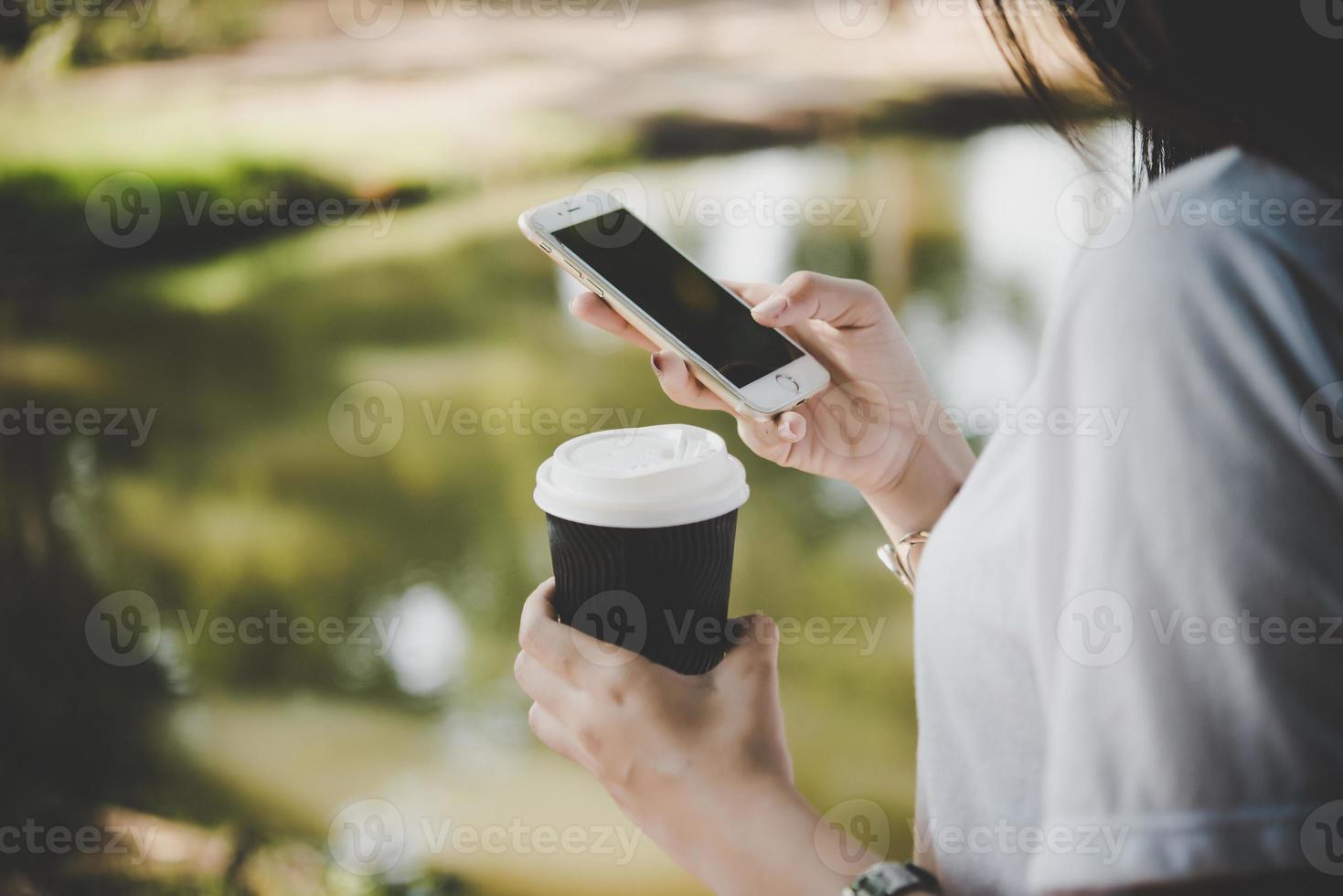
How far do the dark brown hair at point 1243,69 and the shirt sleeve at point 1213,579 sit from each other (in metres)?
0.09

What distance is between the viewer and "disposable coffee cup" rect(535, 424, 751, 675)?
72 centimetres

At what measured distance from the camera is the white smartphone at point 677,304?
847mm

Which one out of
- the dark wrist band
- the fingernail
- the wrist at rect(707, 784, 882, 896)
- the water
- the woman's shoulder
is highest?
the woman's shoulder

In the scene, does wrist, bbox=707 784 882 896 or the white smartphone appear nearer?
wrist, bbox=707 784 882 896

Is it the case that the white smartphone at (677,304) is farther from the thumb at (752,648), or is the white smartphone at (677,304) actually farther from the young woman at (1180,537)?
the young woman at (1180,537)

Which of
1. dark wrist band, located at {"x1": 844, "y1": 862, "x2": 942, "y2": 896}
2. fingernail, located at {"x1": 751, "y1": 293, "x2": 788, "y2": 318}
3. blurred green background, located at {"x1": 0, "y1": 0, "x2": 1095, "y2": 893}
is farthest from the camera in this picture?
blurred green background, located at {"x1": 0, "y1": 0, "x2": 1095, "y2": 893}

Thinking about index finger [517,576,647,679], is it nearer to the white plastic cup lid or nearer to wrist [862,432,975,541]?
the white plastic cup lid

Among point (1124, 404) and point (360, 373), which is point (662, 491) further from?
point (360, 373)

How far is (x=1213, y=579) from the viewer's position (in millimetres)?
407

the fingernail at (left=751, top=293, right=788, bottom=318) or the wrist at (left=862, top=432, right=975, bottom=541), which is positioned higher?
the fingernail at (left=751, top=293, right=788, bottom=318)

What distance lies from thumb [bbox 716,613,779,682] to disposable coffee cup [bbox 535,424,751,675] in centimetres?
2

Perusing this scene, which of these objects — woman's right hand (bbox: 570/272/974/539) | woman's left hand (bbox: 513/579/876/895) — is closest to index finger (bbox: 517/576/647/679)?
woman's left hand (bbox: 513/579/876/895)

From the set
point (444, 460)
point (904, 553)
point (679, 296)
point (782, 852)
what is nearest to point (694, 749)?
point (782, 852)

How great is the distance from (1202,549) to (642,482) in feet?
1.25
